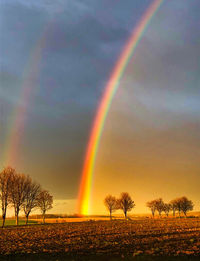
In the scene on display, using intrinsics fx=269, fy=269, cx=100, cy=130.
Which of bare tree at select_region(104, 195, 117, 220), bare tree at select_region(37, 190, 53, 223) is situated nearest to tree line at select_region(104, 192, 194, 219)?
bare tree at select_region(104, 195, 117, 220)

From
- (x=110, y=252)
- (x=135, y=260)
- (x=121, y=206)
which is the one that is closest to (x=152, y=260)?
(x=135, y=260)

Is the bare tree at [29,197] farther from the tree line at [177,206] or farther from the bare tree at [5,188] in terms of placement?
the tree line at [177,206]

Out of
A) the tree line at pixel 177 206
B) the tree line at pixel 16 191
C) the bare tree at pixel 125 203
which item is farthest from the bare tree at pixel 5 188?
the tree line at pixel 177 206

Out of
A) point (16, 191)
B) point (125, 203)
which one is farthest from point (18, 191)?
point (125, 203)

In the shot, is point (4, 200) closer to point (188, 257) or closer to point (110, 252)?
point (110, 252)

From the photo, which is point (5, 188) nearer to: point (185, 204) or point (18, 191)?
point (18, 191)

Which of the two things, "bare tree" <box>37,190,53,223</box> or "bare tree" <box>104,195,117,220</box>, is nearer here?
"bare tree" <box>37,190,53,223</box>

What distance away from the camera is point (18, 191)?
312ft

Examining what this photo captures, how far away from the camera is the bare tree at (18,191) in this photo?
300ft

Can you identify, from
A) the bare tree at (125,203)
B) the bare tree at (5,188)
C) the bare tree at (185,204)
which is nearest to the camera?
the bare tree at (5,188)

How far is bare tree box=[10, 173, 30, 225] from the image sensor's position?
3602 inches

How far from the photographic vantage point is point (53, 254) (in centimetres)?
2908

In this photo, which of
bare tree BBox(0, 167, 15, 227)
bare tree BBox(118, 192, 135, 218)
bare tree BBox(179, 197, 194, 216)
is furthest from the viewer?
bare tree BBox(179, 197, 194, 216)

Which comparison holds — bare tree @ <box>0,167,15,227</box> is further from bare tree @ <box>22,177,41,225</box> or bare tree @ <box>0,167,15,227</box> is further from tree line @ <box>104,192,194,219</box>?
tree line @ <box>104,192,194,219</box>
